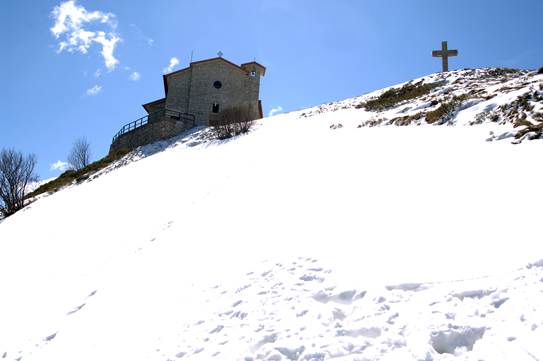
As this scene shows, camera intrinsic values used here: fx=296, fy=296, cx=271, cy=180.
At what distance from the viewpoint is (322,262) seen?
13.9 ft

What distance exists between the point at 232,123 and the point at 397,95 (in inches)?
454

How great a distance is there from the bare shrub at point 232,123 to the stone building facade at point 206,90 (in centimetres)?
835

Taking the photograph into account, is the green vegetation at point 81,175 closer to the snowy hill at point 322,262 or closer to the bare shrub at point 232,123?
the bare shrub at point 232,123

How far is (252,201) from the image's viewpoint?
23.6 ft

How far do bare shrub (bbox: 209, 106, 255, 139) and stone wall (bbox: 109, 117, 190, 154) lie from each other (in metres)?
7.17

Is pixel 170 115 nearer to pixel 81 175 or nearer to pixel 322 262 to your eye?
pixel 81 175

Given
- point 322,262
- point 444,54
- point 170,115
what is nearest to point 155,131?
point 170,115

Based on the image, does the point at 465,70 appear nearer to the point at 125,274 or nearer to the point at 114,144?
the point at 125,274

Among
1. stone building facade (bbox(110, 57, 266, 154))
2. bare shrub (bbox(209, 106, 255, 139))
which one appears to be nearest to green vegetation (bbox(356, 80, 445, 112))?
bare shrub (bbox(209, 106, 255, 139))

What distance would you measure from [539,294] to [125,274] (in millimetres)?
6052

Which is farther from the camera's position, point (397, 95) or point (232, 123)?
point (397, 95)

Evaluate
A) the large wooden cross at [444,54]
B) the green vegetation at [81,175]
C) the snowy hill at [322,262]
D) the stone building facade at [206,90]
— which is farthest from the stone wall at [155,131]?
the large wooden cross at [444,54]

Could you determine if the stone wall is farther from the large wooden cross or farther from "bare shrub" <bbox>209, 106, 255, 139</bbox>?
the large wooden cross

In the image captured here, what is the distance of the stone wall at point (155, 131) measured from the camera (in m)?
23.7
